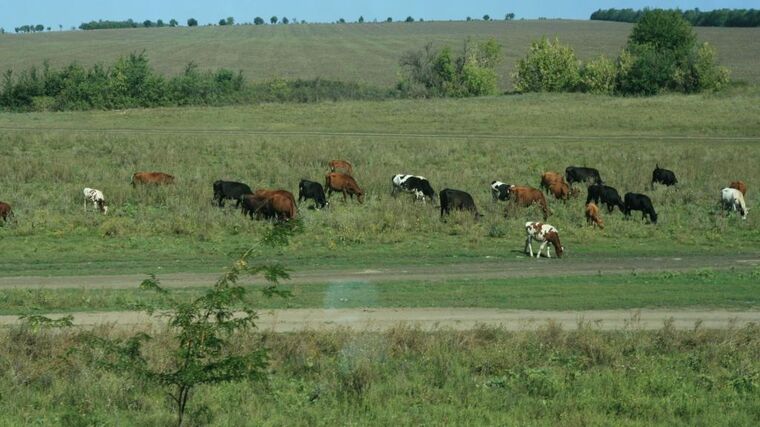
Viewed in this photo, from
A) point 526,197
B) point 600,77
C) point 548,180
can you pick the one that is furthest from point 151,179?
point 600,77

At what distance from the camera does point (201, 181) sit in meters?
42.1

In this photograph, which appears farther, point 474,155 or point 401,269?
point 474,155

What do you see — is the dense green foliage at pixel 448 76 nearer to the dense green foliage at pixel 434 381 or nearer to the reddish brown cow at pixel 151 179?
the reddish brown cow at pixel 151 179

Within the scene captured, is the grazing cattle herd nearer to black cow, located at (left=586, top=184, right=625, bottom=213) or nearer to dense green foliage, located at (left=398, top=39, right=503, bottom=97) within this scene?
black cow, located at (left=586, top=184, right=625, bottom=213)

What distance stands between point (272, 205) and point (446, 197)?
5.67 m

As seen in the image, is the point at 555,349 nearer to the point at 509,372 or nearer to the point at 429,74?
the point at 509,372

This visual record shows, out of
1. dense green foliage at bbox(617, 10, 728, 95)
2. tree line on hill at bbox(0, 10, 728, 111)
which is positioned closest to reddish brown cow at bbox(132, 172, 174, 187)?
tree line on hill at bbox(0, 10, 728, 111)

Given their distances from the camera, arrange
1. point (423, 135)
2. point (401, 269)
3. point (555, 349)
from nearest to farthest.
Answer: point (555, 349) < point (401, 269) < point (423, 135)

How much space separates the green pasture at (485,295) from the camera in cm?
2205

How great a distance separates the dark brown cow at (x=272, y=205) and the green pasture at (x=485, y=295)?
864 cm

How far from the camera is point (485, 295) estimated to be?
2336cm

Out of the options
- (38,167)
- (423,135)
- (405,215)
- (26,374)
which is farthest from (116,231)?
(423,135)

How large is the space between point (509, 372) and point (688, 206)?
24020mm

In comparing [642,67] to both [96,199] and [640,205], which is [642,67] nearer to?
[640,205]
